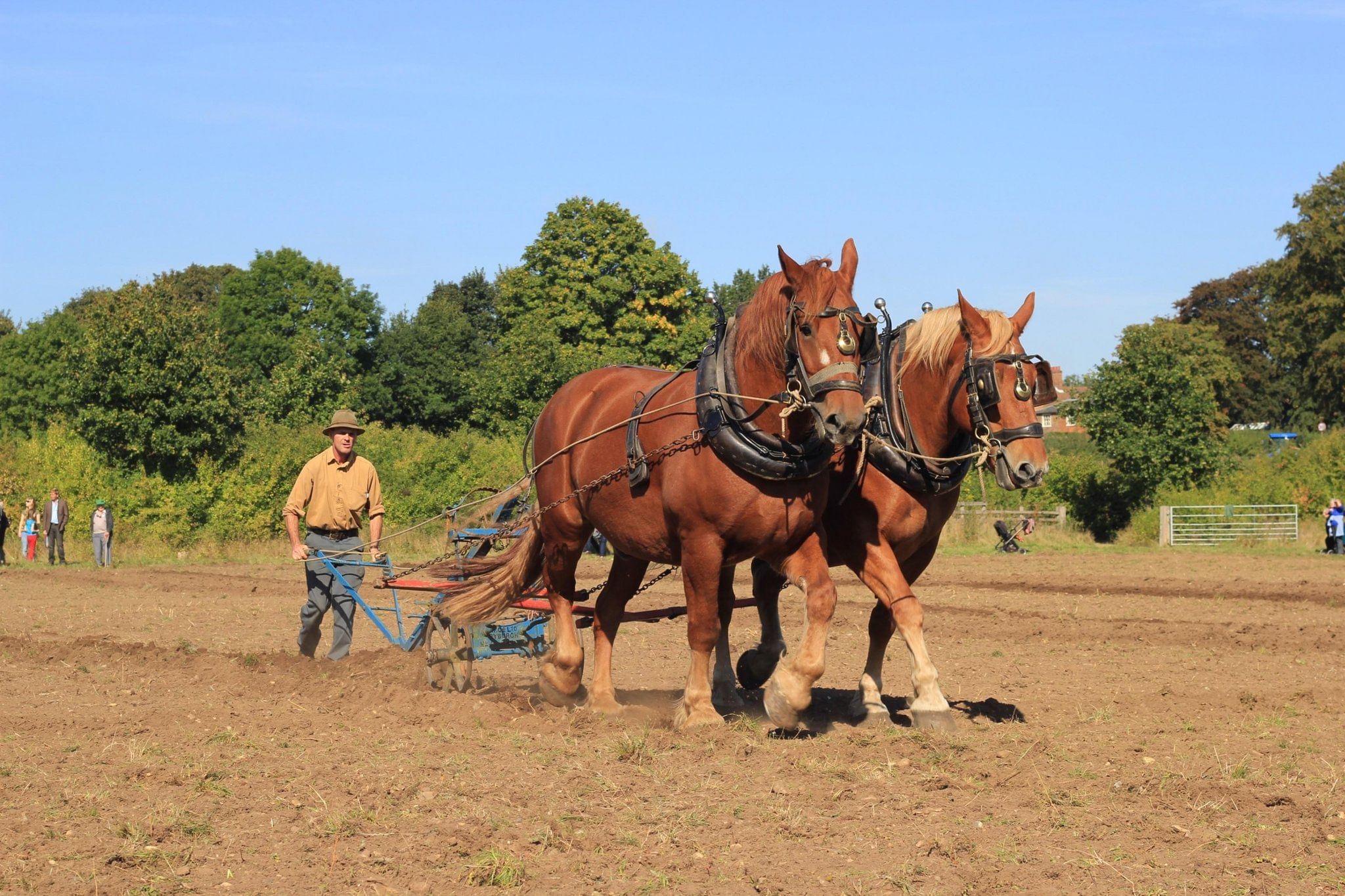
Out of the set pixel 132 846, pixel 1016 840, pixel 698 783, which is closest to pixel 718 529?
pixel 698 783

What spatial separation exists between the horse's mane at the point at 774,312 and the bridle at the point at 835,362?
0.05 meters

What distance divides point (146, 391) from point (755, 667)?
2555 cm

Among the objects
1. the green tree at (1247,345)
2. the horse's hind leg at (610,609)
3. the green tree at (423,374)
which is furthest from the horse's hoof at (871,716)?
the green tree at (1247,345)

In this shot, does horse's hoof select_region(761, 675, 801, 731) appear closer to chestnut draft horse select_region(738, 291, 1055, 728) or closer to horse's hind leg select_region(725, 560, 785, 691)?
chestnut draft horse select_region(738, 291, 1055, 728)

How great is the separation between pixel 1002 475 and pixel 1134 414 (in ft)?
90.8

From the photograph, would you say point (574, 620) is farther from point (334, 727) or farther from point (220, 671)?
point (220, 671)

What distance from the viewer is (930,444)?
7102mm

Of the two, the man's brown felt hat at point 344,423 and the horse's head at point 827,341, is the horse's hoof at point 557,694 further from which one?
the horse's head at point 827,341

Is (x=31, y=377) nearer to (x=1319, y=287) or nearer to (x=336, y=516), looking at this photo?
(x=336, y=516)

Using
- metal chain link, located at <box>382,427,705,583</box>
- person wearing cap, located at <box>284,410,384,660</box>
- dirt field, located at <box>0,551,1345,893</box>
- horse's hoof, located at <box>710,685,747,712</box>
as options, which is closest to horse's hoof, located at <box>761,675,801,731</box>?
dirt field, located at <box>0,551,1345,893</box>

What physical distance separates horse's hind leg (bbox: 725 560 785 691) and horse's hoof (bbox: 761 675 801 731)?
5.04 ft

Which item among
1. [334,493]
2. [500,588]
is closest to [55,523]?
[334,493]

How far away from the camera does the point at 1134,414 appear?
3247cm

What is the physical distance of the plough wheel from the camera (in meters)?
8.66
